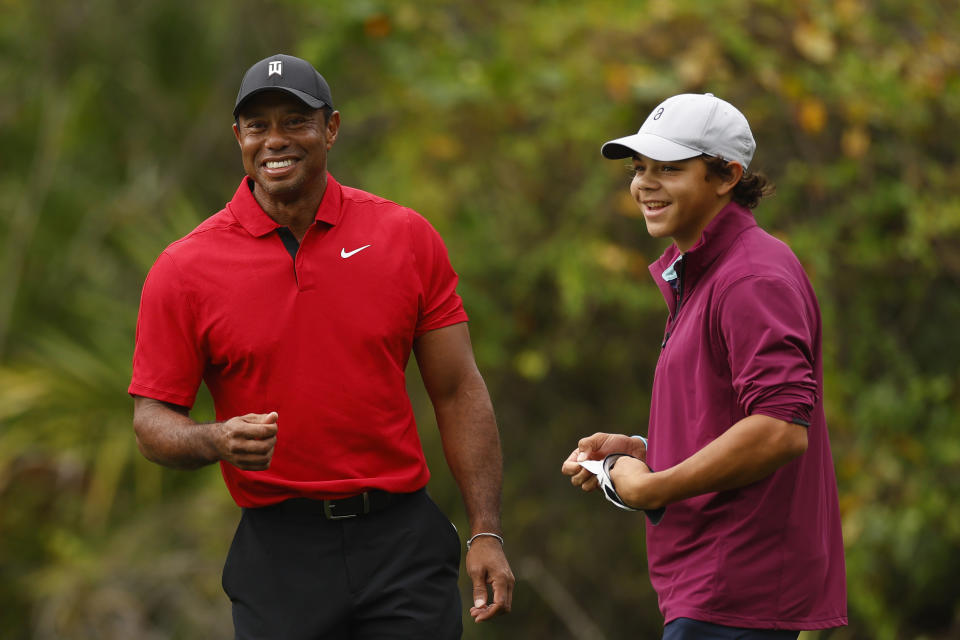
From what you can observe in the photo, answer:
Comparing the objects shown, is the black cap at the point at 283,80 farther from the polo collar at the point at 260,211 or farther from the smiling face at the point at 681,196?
the smiling face at the point at 681,196

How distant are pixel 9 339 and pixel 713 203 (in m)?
5.72

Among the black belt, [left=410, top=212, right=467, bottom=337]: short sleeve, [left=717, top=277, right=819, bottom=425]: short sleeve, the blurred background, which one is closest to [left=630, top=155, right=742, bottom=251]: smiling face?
[left=717, top=277, right=819, bottom=425]: short sleeve

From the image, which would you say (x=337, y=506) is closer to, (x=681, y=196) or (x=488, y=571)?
(x=488, y=571)

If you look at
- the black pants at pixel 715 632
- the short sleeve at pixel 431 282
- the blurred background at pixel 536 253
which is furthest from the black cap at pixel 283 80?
the blurred background at pixel 536 253

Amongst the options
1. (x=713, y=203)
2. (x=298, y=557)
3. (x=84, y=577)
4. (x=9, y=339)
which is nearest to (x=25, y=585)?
(x=84, y=577)

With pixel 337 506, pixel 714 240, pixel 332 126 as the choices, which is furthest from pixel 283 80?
pixel 714 240

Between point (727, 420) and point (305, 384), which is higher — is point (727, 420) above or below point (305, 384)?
below

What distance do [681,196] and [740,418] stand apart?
0.59 meters

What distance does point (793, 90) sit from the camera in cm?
710

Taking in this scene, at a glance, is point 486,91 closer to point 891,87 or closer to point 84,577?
point 891,87

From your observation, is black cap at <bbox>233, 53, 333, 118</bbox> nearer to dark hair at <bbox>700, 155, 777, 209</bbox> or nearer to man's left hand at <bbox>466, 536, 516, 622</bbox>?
dark hair at <bbox>700, 155, 777, 209</bbox>

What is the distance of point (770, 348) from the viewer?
3061 millimetres

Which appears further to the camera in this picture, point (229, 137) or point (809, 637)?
point (229, 137)

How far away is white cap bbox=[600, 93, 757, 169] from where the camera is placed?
336 cm
